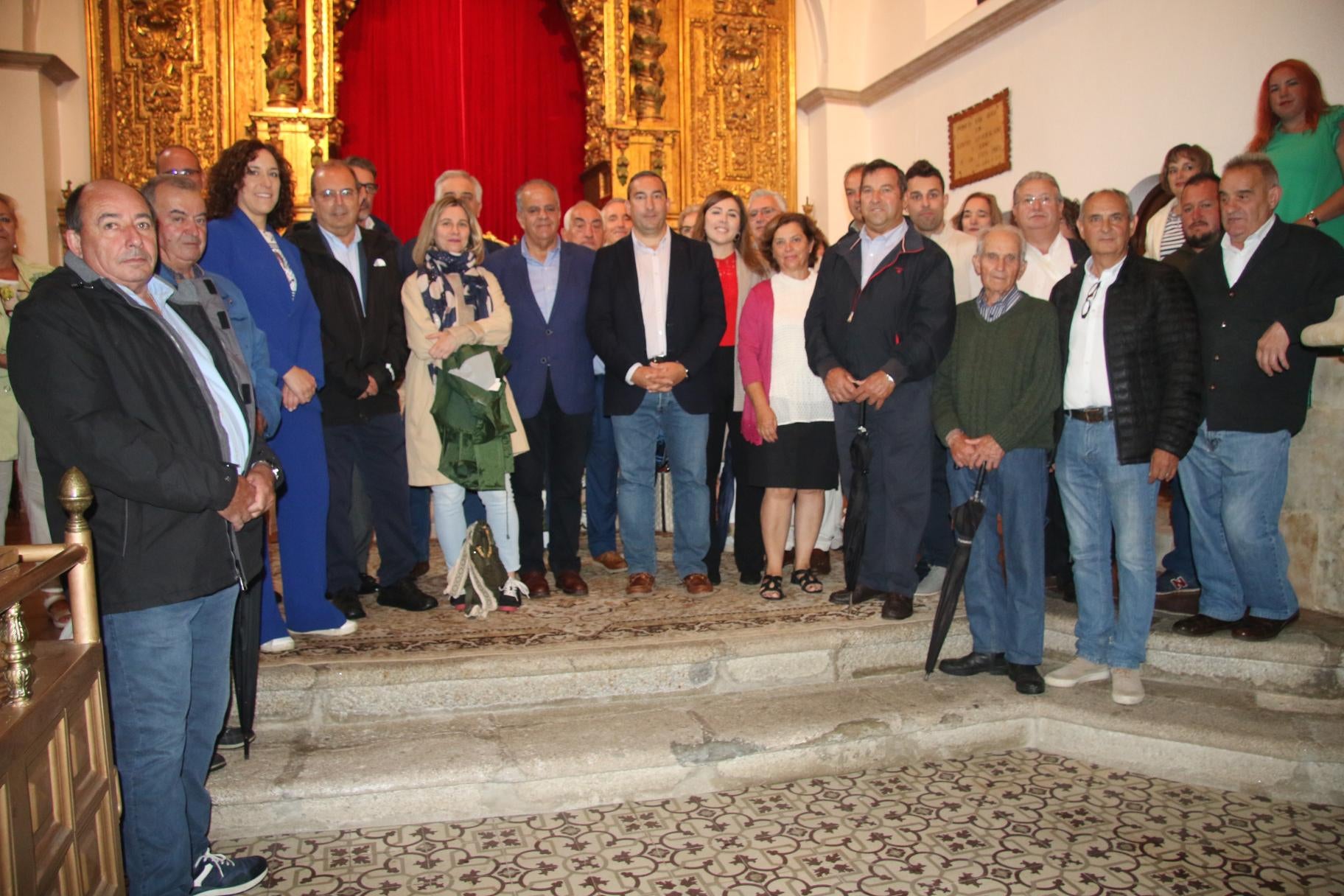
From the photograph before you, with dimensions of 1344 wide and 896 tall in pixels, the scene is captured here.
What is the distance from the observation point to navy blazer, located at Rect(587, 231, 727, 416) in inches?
134

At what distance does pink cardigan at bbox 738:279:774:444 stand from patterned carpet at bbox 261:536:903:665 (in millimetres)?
610

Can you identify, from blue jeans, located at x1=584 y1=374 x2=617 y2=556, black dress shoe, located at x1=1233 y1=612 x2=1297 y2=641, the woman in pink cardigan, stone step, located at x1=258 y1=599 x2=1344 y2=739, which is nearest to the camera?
stone step, located at x1=258 y1=599 x2=1344 y2=739

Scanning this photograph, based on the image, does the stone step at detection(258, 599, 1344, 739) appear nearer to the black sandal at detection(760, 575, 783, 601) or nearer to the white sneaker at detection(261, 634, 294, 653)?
the white sneaker at detection(261, 634, 294, 653)

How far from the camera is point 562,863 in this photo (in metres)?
2.14

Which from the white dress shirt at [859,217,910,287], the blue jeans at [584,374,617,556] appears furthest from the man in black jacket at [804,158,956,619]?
the blue jeans at [584,374,617,556]

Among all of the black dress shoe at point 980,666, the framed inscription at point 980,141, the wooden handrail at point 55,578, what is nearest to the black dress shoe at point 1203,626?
the black dress shoe at point 980,666

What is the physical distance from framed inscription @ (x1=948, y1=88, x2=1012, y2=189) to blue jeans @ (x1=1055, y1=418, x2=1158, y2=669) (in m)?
4.62

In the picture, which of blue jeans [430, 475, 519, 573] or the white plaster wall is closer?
blue jeans [430, 475, 519, 573]

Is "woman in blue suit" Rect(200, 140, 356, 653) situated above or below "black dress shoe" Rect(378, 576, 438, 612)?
above

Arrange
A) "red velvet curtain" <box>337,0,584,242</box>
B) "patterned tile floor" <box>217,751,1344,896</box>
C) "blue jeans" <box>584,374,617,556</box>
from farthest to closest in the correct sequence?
"red velvet curtain" <box>337,0,584,242</box> < "blue jeans" <box>584,374,617,556</box> < "patterned tile floor" <box>217,751,1344,896</box>

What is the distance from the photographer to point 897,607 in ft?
10.3

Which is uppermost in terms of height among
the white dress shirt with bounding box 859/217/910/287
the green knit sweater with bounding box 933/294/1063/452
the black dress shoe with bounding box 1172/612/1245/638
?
the white dress shirt with bounding box 859/217/910/287

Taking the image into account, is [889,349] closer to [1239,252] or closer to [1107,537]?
[1107,537]

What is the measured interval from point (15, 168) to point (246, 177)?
17.2 ft
